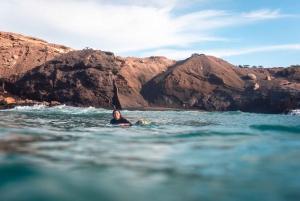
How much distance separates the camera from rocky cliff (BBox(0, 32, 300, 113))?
27703 millimetres

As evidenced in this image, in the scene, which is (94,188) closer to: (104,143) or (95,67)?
(104,143)

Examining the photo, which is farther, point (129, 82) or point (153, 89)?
point (153, 89)

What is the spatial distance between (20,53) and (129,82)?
514 inches

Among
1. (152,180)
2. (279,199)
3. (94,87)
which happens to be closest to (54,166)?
(152,180)

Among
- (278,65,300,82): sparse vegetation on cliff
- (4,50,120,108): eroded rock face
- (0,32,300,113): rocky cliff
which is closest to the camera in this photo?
(4,50,120,108): eroded rock face

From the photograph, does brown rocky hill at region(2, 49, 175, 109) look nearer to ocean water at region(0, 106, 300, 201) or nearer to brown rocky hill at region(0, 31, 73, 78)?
brown rocky hill at region(0, 31, 73, 78)

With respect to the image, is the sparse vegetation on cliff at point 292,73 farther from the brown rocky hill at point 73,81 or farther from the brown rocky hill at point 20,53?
the brown rocky hill at point 20,53

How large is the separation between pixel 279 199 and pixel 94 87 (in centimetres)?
2613

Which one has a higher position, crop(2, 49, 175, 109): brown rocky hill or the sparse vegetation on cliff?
the sparse vegetation on cliff

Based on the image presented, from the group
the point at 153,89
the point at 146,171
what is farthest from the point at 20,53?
the point at 146,171

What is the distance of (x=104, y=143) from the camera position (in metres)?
5.18

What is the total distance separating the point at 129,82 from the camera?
1425 inches

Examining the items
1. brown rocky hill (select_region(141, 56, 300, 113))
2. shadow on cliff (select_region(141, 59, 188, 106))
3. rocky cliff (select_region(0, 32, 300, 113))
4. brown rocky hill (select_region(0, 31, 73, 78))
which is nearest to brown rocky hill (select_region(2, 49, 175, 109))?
rocky cliff (select_region(0, 32, 300, 113))

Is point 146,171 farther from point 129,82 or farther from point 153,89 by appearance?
point 153,89
